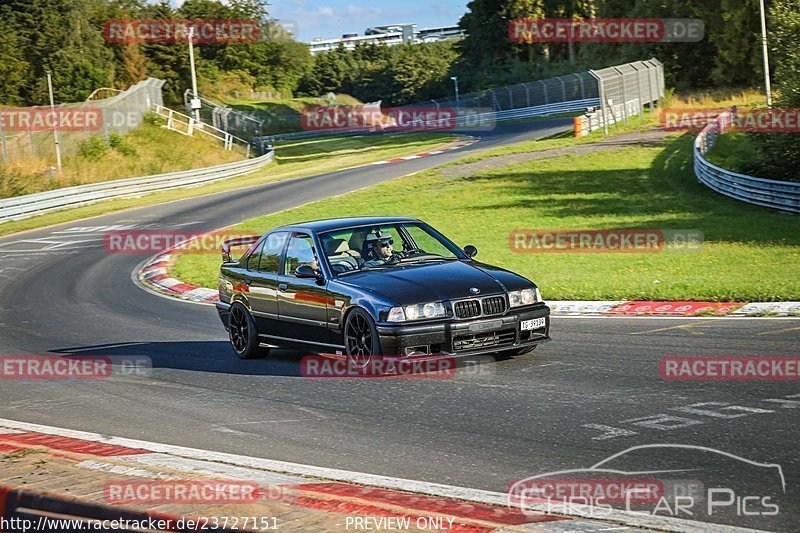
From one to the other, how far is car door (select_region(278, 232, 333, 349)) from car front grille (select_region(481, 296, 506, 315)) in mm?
1672

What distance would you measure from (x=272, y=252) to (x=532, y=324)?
3352 millimetres

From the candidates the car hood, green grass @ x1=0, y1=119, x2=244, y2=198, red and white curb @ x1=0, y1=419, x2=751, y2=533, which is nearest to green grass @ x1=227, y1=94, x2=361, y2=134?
green grass @ x1=0, y1=119, x2=244, y2=198

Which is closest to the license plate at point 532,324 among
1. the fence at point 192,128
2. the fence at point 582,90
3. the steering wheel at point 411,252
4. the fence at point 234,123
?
the steering wheel at point 411,252

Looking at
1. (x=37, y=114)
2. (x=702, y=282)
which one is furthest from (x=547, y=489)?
(x=37, y=114)

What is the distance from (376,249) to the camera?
10992 mm

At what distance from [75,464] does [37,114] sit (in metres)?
38.7

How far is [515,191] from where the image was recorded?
32438 mm

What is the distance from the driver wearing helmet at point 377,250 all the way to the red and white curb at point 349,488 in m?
3.56

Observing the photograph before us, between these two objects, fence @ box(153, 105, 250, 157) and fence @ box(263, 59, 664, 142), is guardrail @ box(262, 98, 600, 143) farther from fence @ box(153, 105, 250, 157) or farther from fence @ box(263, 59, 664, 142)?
fence @ box(153, 105, 250, 157)

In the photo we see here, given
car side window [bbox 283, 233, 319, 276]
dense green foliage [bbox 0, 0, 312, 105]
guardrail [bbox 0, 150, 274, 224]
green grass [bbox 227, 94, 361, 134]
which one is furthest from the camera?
green grass [bbox 227, 94, 361, 134]

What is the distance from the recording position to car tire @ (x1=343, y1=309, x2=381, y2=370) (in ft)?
32.4

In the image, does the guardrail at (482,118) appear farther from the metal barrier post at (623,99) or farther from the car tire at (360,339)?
the car tire at (360,339)

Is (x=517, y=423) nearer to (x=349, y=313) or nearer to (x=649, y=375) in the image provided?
(x=649, y=375)

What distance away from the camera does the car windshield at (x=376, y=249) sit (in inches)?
429
